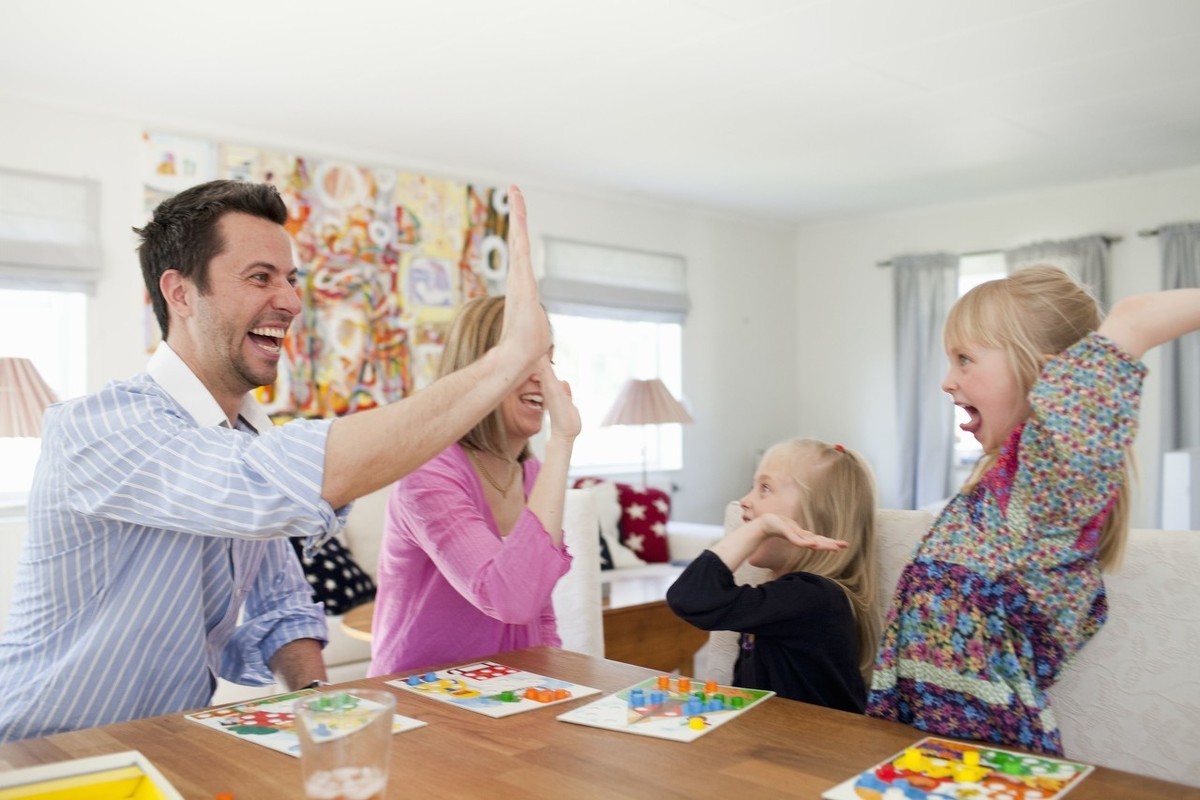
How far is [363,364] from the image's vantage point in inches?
209

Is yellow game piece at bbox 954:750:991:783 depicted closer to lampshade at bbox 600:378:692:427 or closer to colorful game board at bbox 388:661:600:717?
colorful game board at bbox 388:661:600:717

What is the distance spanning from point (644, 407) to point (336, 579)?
198 cm

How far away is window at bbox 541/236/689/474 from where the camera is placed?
619 cm

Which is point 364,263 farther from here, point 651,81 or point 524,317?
point 524,317

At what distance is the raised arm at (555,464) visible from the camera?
1.55 m

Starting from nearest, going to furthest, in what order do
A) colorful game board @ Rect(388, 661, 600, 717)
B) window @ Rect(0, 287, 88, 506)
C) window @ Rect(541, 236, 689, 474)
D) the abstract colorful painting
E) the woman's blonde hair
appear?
colorful game board @ Rect(388, 661, 600, 717), the woman's blonde hair, window @ Rect(0, 287, 88, 506), the abstract colorful painting, window @ Rect(541, 236, 689, 474)

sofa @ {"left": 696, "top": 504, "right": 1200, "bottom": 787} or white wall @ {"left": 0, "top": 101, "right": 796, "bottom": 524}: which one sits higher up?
white wall @ {"left": 0, "top": 101, "right": 796, "bottom": 524}

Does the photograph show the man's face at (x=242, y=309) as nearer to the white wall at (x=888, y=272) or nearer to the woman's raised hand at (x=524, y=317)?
Answer: the woman's raised hand at (x=524, y=317)

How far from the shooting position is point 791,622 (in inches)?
62.4

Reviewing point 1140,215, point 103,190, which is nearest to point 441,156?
point 103,190

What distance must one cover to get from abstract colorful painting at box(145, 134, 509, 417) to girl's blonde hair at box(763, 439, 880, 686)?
351 centimetres

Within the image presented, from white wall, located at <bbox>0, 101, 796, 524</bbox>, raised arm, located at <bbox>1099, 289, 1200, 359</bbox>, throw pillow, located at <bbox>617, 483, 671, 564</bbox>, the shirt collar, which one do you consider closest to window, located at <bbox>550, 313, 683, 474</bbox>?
white wall, located at <bbox>0, 101, 796, 524</bbox>

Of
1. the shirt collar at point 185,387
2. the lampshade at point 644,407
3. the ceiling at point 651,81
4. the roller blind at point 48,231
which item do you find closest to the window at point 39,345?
the roller blind at point 48,231

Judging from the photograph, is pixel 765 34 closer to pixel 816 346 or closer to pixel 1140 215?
pixel 1140 215
